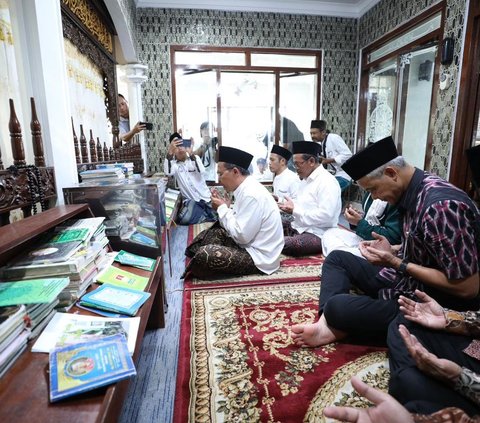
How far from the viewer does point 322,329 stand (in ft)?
5.46

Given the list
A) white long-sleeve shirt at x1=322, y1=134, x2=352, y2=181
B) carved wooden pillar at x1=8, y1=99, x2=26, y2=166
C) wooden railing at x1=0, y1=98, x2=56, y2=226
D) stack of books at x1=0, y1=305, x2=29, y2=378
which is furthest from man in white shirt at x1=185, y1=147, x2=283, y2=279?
white long-sleeve shirt at x1=322, y1=134, x2=352, y2=181

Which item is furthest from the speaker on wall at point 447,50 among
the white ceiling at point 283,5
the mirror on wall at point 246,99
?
the mirror on wall at point 246,99

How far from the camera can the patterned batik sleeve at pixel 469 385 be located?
38.7 inches

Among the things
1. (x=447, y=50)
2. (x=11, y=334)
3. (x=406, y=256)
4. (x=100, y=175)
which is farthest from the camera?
(x=447, y=50)

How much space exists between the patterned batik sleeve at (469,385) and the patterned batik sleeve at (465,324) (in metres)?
0.20

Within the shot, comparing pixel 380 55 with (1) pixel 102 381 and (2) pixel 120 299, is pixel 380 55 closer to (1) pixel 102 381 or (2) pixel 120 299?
(2) pixel 120 299

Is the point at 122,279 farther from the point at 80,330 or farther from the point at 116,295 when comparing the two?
the point at 80,330

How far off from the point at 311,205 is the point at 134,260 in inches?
81.9

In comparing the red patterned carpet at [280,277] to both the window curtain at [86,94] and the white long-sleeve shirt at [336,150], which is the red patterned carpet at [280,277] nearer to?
the window curtain at [86,94]

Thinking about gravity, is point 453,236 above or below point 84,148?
below

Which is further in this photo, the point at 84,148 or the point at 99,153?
the point at 99,153

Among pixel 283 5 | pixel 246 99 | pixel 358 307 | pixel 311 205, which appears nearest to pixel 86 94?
pixel 311 205

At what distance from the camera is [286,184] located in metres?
4.14

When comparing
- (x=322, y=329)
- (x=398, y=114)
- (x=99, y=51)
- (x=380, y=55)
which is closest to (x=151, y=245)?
(x=322, y=329)
